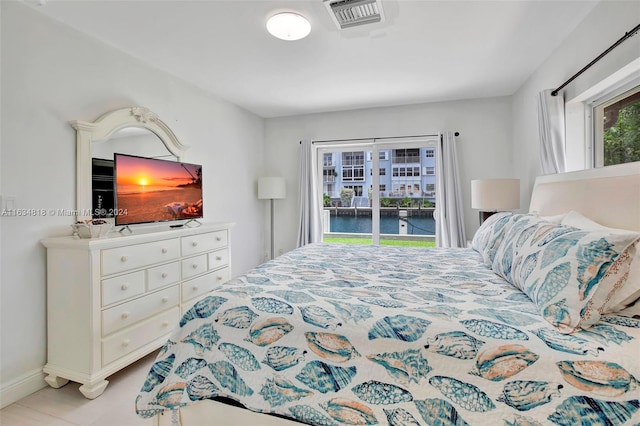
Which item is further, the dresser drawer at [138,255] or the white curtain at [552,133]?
→ the white curtain at [552,133]

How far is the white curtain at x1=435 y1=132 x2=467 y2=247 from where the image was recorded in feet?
13.4

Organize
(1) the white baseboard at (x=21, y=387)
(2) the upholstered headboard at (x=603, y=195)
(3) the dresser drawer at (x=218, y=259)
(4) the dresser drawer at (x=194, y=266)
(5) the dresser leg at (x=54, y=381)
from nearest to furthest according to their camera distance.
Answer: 1. (2) the upholstered headboard at (x=603, y=195)
2. (1) the white baseboard at (x=21, y=387)
3. (5) the dresser leg at (x=54, y=381)
4. (4) the dresser drawer at (x=194, y=266)
5. (3) the dresser drawer at (x=218, y=259)

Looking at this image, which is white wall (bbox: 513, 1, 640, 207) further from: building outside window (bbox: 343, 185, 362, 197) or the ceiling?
building outside window (bbox: 343, 185, 362, 197)

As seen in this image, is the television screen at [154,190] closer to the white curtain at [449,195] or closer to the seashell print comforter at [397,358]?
the seashell print comforter at [397,358]

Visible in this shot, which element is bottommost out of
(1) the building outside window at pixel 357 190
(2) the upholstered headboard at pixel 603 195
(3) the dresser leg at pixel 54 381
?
(3) the dresser leg at pixel 54 381

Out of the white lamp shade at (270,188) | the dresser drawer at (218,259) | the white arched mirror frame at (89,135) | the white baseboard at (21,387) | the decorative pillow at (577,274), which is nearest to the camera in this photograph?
the decorative pillow at (577,274)

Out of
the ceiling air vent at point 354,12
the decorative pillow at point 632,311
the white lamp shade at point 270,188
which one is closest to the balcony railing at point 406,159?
the white lamp shade at point 270,188

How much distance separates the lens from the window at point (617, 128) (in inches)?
79.0

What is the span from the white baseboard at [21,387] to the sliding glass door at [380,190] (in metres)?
3.52

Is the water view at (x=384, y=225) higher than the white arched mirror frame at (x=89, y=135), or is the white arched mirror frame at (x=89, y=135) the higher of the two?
the white arched mirror frame at (x=89, y=135)

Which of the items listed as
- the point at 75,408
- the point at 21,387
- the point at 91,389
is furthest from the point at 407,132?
the point at 21,387

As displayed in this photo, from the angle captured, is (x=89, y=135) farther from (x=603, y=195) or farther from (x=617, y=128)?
(x=617, y=128)

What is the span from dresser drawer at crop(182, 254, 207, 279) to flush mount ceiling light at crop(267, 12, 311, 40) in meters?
2.04

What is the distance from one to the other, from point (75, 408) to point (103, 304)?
613mm
